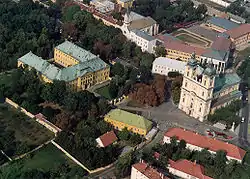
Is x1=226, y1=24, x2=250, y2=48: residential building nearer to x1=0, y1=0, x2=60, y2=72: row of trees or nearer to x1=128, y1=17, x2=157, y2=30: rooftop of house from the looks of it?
x1=128, y1=17, x2=157, y2=30: rooftop of house

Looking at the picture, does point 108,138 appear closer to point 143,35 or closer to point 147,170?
point 147,170

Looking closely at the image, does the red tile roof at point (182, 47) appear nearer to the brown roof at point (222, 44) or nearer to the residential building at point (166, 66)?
the brown roof at point (222, 44)

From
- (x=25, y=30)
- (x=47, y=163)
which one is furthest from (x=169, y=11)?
(x=47, y=163)

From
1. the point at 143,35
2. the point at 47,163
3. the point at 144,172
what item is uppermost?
the point at 143,35

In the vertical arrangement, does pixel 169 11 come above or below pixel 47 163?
above

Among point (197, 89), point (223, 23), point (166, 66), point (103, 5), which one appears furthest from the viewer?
point (103, 5)

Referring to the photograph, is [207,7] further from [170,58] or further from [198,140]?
[198,140]

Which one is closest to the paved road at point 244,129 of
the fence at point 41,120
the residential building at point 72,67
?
the residential building at point 72,67
